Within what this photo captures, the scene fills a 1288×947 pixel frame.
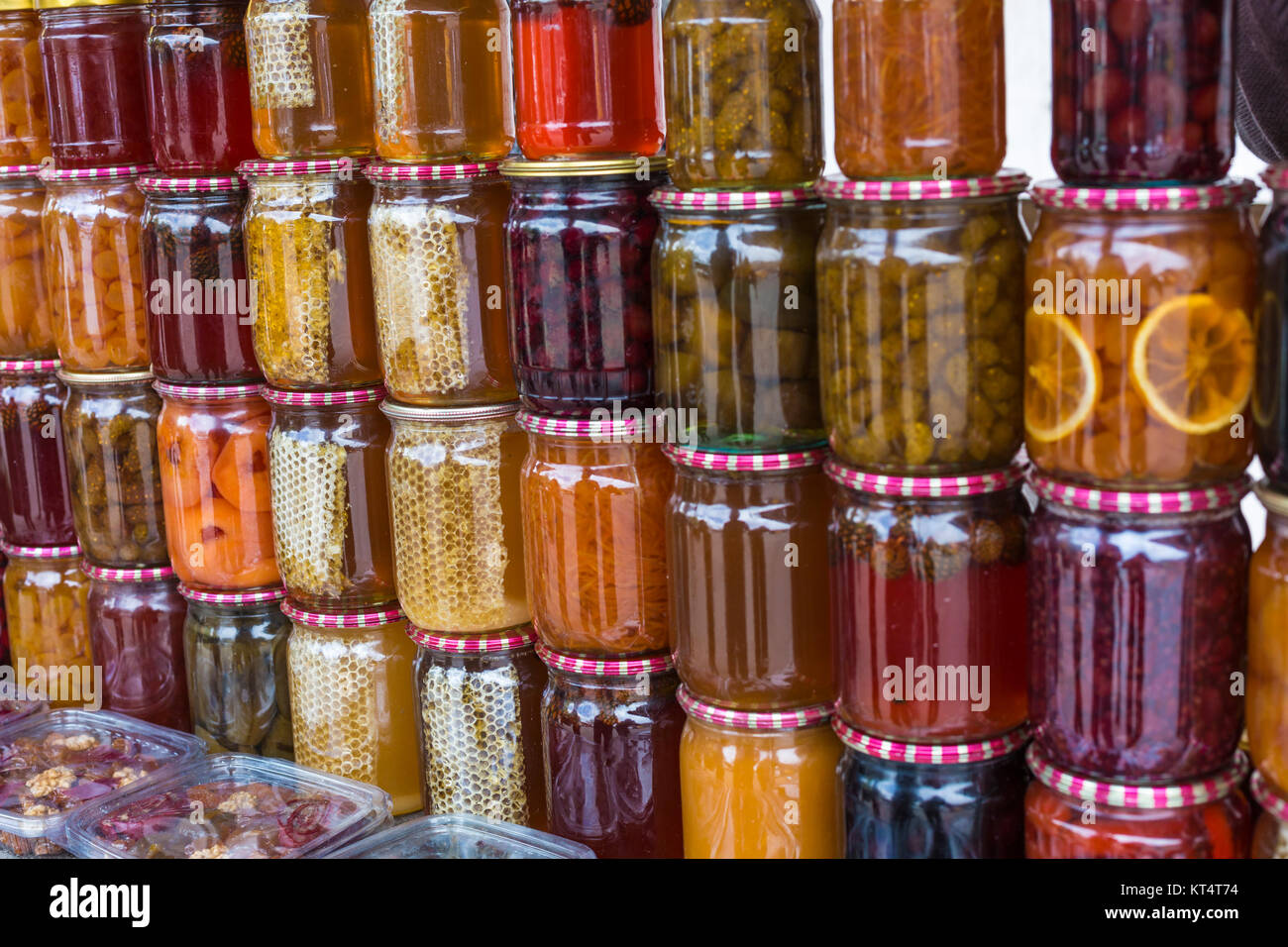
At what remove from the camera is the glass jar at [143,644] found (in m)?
2.82

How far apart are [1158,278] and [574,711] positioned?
1.07 meters

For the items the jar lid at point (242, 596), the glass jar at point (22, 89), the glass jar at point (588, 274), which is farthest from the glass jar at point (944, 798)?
the glass jar at point (22, 89)

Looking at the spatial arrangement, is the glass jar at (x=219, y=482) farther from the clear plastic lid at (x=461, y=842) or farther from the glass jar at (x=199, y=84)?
the clear plastic lid at (x=461, y=842)

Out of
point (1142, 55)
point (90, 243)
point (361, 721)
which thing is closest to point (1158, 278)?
point (1142, 55)

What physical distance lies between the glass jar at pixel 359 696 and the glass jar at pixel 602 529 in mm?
480

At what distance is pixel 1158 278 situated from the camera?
158 centimetres

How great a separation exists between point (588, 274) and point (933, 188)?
543 mm

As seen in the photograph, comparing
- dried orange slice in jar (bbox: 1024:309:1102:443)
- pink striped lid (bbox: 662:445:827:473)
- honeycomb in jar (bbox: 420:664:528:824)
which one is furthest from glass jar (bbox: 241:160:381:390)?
dried orange slice in jar (bbox: 1024:309:1102:443)

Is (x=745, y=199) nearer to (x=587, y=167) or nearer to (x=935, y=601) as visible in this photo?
(x=587, y=167)

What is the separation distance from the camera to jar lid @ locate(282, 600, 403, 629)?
8.25 feet

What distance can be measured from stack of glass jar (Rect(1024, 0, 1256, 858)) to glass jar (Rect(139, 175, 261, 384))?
142 centimetres

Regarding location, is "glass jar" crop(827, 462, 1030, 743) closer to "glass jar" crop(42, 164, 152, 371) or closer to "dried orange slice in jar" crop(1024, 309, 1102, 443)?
"dried orange slice in jar" crop(1024, 309, 1102, 443)

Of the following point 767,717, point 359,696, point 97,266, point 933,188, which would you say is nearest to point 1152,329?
point 933,188

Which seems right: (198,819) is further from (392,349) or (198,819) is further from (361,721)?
(392,349)
